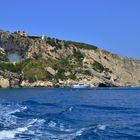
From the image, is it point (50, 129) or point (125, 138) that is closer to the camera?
point (125, 138)

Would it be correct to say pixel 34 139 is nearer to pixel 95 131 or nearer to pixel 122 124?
pixel 95 131

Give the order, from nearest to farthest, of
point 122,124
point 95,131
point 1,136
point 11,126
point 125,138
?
point 1,136
point 125,138
point 95,131
point 11,126
point 122,124

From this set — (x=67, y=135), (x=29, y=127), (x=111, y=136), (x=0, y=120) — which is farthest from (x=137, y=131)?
(x=0, y=120)

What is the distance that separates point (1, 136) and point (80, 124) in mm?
13798

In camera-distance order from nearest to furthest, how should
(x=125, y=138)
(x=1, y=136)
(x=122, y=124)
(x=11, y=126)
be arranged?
(x=1, y=136) < (x=125, y=138) < (x=11, y=126) < (x=122, y=124)

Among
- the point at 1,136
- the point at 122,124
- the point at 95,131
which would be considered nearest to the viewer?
the point at 1,136

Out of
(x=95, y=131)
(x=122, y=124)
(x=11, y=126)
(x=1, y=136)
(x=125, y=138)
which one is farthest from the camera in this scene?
(x=122, y=124)

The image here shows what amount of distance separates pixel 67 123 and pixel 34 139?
1334 centimetres

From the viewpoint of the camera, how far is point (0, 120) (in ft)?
157

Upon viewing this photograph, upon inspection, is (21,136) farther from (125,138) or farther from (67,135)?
(125,138)

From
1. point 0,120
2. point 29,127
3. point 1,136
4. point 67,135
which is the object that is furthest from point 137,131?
point 0,120

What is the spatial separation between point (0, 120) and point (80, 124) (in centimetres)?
842

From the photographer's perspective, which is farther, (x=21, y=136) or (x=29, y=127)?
(x=29, y=127)

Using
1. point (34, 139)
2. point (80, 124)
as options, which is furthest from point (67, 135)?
point (80, 124)
